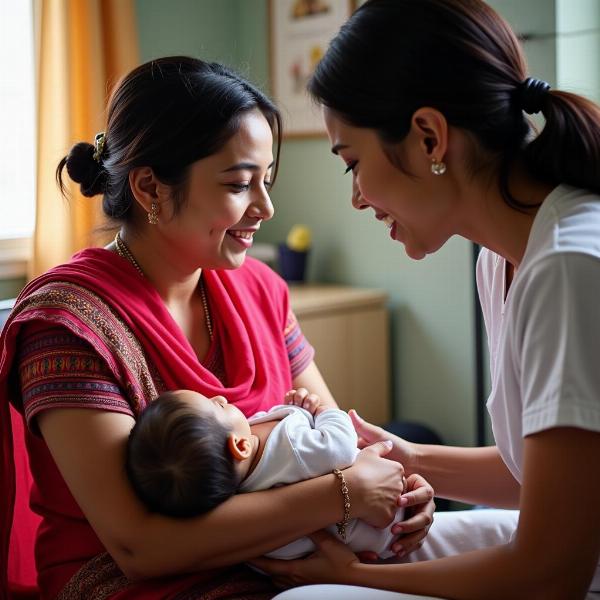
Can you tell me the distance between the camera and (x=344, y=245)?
348 centimetres

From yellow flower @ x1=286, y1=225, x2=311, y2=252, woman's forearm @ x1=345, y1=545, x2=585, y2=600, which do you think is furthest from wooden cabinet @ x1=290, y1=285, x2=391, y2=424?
woman's forearm @ x1=345, y1=545, x2=585, y2=600

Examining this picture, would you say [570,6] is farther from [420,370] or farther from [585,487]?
[585,487]

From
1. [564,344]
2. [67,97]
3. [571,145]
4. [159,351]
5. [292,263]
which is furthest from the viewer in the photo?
[292,263]

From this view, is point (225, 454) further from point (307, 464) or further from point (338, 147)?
point (338, 147)

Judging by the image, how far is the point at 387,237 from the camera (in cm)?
332

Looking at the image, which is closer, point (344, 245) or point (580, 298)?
point (580, 298)

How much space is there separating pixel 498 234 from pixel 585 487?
39cm

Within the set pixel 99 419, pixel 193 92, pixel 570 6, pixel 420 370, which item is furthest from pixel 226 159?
pixel 420 370

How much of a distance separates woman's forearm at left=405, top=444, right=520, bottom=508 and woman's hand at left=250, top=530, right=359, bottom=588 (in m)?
0.28

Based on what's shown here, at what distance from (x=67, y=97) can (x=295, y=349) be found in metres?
1.56

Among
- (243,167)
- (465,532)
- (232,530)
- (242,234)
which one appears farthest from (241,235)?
(465,532)

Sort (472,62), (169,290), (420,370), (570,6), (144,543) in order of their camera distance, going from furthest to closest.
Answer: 1. (420,370)
2. (570,6)
3. (169,290)
4. (144,543)
5. (472,62)

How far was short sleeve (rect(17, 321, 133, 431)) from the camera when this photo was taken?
4.62ft

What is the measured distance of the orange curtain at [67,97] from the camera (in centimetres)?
298
